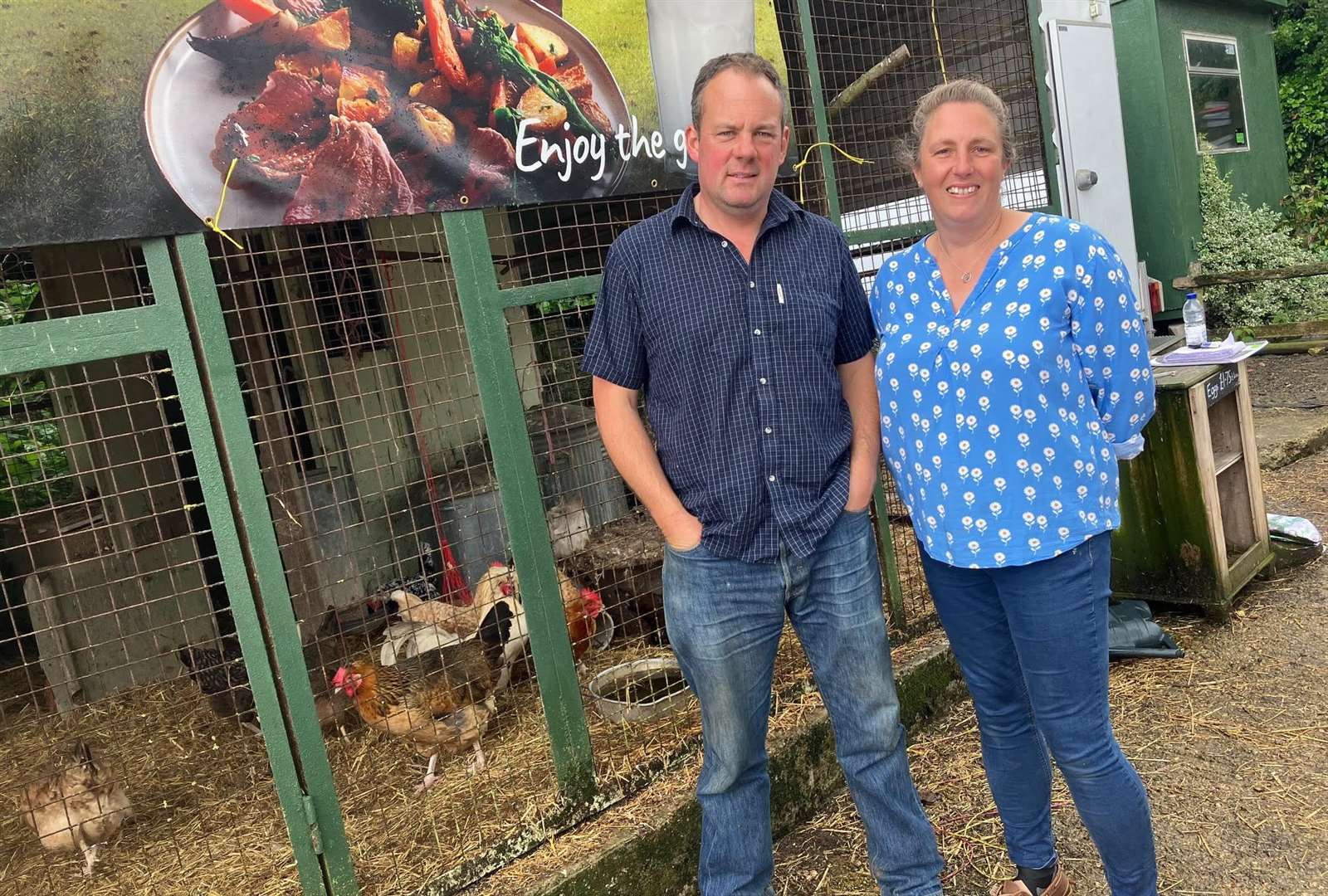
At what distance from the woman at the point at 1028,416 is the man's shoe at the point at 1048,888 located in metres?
0.29

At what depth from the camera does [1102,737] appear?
2010 millimetres

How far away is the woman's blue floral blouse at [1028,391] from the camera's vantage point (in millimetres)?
1918

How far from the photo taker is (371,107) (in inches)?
94.3

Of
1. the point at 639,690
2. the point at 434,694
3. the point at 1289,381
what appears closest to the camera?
the point at 434,694

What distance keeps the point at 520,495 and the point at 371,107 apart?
1.16 metres

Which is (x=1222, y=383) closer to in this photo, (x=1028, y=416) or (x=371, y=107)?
(x=1028, y=416)

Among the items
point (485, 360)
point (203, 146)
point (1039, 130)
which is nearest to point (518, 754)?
point (485, 360)

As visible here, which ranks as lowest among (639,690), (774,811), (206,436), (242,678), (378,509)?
(774,811)

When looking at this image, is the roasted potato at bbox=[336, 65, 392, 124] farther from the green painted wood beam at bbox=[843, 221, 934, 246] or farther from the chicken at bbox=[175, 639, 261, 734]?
the chicken at bbox=[175, 639, 261, 734]

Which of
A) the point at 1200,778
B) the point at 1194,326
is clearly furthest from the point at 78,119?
the point at 1194,326

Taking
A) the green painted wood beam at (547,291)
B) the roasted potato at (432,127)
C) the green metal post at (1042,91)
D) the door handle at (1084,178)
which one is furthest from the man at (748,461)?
the door handle at (1084,178)

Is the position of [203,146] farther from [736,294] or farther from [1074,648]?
[1074,648]

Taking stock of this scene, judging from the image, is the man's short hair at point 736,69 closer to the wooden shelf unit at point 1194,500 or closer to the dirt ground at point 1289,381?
the wooden shelf unit at point 1194,500

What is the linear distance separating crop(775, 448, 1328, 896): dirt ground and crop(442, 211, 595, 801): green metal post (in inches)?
31.1
